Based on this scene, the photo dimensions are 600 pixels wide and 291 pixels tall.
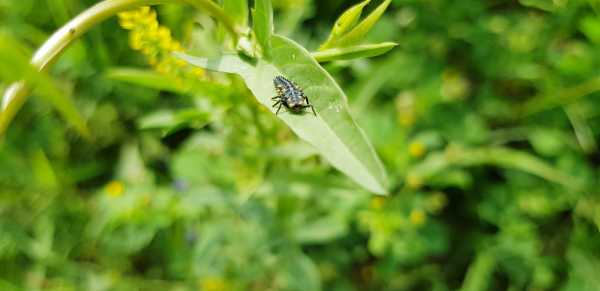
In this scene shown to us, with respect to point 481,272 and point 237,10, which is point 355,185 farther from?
point 237,10

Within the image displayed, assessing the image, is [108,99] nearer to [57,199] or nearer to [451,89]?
[57,199]

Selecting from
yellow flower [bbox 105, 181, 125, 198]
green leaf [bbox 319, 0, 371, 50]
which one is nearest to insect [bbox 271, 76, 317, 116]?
green leaf [bbox 319, 0, 371, 50]

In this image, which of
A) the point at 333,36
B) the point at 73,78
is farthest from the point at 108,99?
the point at 333,36

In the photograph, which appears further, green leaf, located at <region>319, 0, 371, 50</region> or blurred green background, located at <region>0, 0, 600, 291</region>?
blurred green background, located at <region>0, 0, 600, 291</region>

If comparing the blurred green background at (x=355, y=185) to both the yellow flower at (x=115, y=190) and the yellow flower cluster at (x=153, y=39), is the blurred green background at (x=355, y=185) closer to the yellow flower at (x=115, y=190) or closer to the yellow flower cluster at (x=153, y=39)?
the yellow flower at (x=115, y=190)

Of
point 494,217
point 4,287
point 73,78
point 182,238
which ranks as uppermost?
point 73,78

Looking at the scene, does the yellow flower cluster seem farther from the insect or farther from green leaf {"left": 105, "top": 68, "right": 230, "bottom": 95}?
the insect
